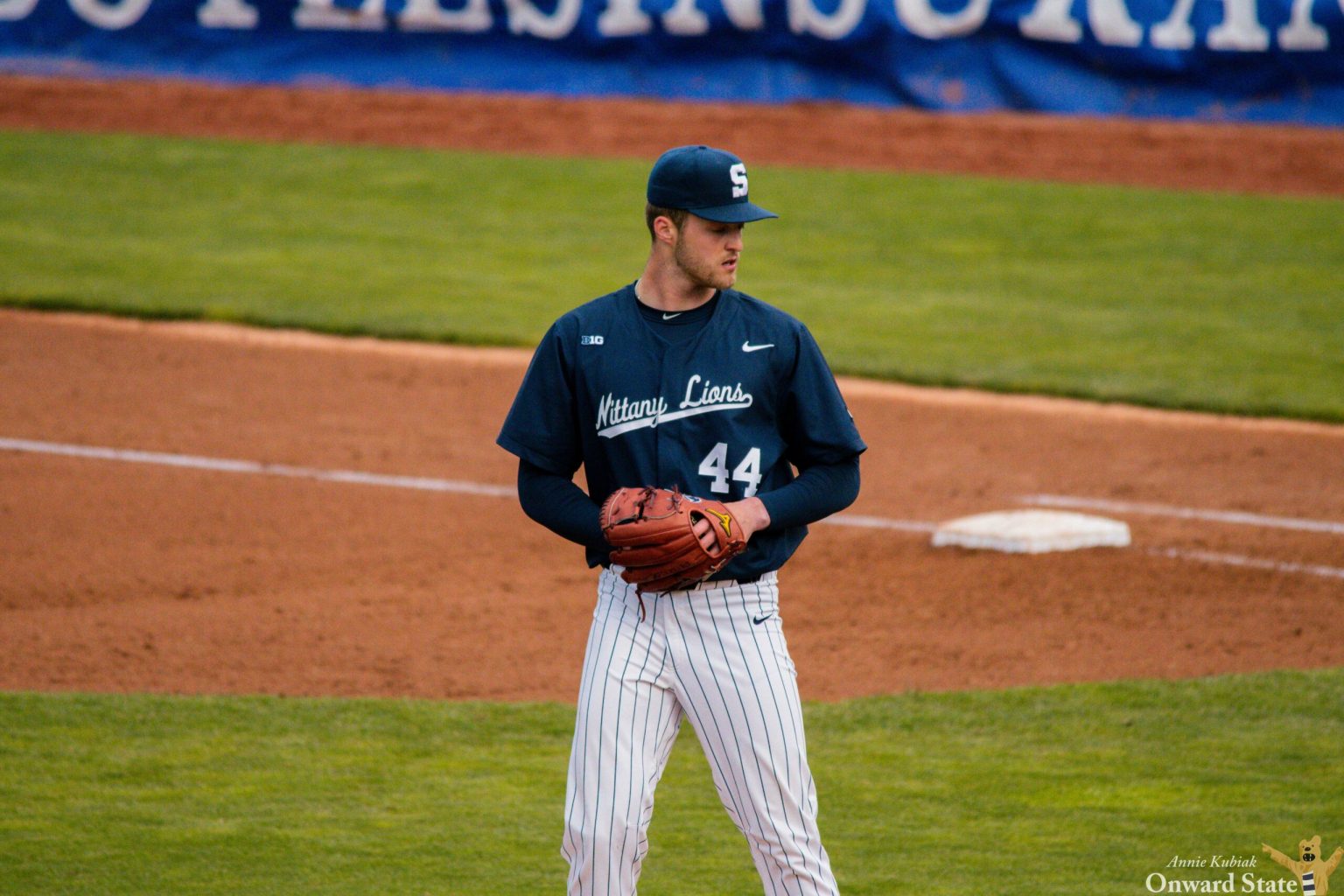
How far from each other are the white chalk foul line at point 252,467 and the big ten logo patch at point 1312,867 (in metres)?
4.29

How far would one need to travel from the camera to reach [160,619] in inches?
238

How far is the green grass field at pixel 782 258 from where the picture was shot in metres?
10.4

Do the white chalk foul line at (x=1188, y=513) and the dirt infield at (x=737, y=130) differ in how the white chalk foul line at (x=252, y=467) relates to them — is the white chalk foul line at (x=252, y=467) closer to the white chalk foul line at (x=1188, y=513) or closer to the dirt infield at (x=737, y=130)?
the white chalk foul line at (x=1188, y=513)

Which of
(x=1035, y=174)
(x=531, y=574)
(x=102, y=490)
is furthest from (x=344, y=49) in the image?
(x=531, y=574)

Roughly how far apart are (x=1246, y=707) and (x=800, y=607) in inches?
67.3

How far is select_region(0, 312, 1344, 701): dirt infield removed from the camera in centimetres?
576

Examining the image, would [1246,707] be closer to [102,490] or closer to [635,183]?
[102,490]

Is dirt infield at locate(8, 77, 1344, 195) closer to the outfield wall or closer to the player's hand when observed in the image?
the outfield wall

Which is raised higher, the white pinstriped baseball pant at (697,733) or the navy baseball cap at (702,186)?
the navy baseball cap at (702,186)

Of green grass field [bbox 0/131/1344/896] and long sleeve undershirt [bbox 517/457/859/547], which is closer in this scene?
long sleeve undershirt [bbox 517/457/859/547]

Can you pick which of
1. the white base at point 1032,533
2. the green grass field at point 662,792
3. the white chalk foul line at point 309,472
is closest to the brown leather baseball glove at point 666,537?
the green grass field at point 662,792

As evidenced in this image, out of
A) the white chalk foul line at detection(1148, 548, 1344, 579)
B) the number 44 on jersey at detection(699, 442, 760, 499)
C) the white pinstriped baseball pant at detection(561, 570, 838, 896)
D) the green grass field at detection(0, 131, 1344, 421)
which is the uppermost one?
the number 44 on jersey at detection(699, 442, 760, 499)

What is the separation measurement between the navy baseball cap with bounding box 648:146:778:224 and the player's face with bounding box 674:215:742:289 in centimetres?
2

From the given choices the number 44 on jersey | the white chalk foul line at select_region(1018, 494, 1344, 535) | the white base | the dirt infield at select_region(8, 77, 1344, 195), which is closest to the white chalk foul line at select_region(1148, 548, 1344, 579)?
the white base
